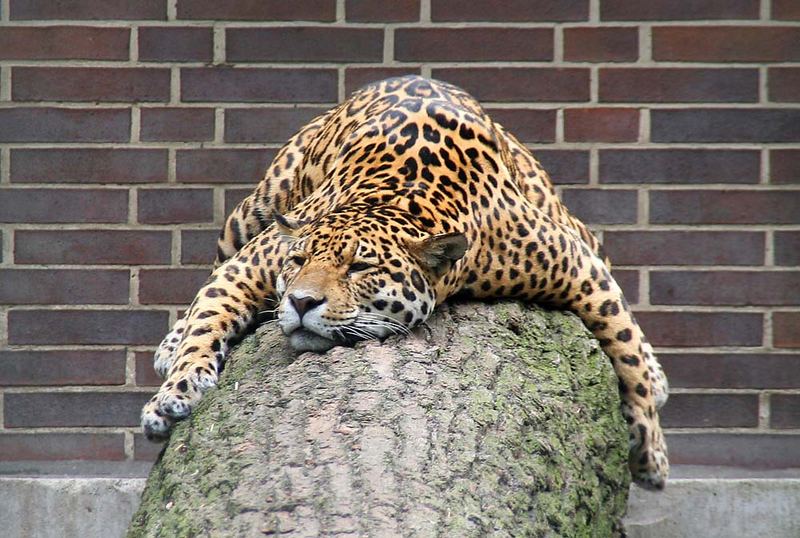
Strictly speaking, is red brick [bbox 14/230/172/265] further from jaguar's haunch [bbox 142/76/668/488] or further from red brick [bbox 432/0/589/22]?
red brick [bbox 432/0/589/22]

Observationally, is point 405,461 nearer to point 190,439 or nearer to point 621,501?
point 190,439

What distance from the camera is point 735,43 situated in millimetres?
6469

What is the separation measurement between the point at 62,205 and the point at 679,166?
2.96 m

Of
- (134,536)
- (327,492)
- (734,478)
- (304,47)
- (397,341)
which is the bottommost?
(734,478)

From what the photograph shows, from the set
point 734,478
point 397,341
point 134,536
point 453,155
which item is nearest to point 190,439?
point 134,536

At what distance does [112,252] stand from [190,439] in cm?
321

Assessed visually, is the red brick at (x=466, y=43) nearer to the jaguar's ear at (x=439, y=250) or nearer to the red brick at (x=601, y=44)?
the red brick at (x=601, y=44)

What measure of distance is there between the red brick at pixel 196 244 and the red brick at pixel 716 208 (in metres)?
2.11

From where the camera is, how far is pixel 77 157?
21.4 ft

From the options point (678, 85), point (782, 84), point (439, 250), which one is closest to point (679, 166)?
point (678, 85)

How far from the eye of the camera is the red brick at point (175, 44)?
21.3 ft

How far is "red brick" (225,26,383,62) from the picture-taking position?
254 inches

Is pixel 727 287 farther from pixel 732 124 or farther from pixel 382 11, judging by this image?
pixel 382 11

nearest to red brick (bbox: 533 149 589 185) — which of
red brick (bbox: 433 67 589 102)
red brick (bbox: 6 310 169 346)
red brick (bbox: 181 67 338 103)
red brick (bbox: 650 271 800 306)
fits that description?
red brick (bbox: 433 67 589 102)
